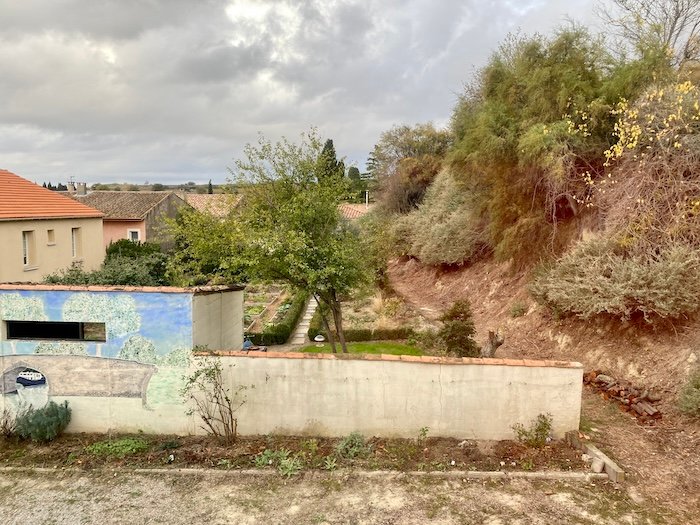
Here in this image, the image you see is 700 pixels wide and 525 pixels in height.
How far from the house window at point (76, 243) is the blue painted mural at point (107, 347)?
695 inches

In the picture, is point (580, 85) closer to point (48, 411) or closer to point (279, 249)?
point (279, 249)

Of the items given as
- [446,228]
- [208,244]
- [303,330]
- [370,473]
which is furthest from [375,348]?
[446,228]

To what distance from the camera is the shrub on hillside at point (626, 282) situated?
27.9 ft

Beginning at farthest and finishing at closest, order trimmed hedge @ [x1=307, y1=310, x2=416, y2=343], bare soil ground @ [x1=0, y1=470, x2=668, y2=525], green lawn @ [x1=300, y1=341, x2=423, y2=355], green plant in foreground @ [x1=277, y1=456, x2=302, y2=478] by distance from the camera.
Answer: trimmed hedge @ [x1=307, y1=310, x2=416, y2=343]
green lawn @ [x1=300, y1=341, x2=423, y2=355]
green plant in foreground @ [x1=277, y1=456, x2=302, y2=478]
bare soil ground @ [x1=0, y1=470, x2=668, y2=525]

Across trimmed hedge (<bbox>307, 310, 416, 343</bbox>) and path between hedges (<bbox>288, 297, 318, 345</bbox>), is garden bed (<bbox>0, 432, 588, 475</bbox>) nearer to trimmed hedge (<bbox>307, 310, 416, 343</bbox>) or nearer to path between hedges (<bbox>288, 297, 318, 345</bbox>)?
trimmed hedge (<bbox>307, 310, 416, 343</bbox>)

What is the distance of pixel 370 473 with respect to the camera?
616 centimetres

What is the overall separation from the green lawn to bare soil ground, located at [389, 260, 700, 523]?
225cm

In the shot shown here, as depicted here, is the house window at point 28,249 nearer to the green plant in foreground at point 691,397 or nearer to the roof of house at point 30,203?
the roof of house at point 30,203

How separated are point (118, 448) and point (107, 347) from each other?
62.2 inches

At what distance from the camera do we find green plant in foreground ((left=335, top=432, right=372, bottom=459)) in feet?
21.6

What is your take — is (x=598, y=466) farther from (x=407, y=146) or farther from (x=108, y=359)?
(x=407, y=146)

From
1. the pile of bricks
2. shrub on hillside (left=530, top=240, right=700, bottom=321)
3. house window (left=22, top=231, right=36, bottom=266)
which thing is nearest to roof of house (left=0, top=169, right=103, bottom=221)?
house window (left=22, top=231, right=36, bottom=266)

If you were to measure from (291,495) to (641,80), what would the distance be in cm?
1250

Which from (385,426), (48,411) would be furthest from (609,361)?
(48,411)
